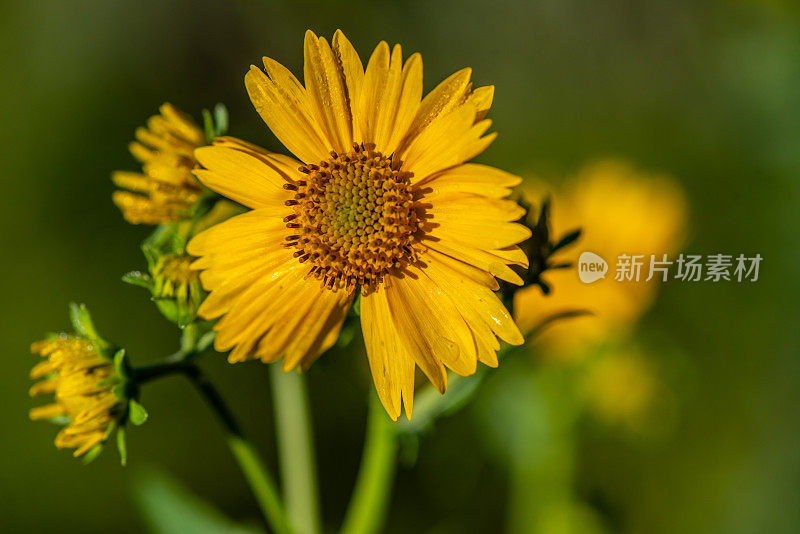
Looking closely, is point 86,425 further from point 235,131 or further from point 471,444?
point 235,131

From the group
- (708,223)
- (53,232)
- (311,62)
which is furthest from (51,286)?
(708,223)

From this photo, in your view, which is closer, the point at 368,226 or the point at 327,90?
the point at 327,90

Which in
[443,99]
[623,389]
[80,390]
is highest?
[443,99]

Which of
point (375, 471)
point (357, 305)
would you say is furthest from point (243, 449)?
point (357, 305)

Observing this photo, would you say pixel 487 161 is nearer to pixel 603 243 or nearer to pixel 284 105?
pixel 603 243

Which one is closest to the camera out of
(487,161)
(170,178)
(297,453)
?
(170,178)

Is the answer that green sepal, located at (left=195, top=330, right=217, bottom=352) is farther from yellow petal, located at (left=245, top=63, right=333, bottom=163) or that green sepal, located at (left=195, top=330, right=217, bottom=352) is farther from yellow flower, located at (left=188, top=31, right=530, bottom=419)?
yellow petal, located at (left=245, top=63, right=333, bottom=163)

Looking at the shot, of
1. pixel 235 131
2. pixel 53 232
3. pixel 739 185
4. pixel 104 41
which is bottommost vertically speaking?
pixel 53 232
